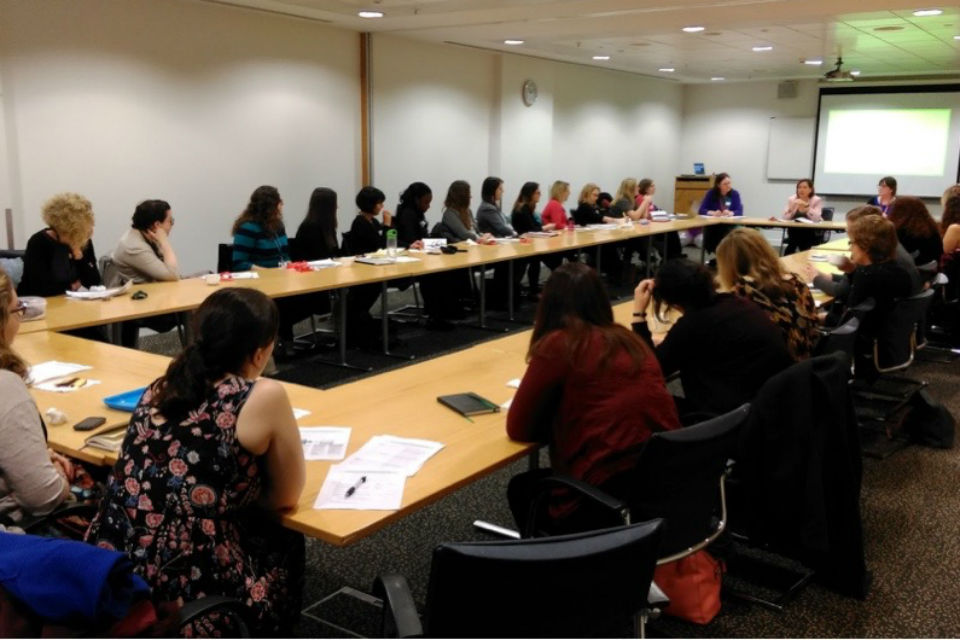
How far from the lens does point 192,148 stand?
282 inches

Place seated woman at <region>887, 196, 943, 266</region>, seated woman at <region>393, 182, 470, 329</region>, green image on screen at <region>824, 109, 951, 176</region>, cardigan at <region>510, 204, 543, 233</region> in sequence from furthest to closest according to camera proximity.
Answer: green image on screen at <region>824, 109, 951, 176</region>, cardigan at <region>510, 204, 543, 233</region>, seated woman at <region>393, 182, 470, 329</region>, seated woman at <region>887, 196, 943, 266</region>

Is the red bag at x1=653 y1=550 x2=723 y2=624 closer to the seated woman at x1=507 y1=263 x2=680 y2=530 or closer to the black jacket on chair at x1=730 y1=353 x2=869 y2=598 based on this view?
the black jacket on chair at x1=730 y1=353 x2=869 y2=598

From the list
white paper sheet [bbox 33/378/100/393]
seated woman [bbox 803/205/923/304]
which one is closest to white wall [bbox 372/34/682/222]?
seated woman [bbox 803/205/923/304]

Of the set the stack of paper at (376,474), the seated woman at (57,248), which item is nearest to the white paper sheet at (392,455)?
the stack of paper at (376,474)

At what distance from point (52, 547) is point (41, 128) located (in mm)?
5614

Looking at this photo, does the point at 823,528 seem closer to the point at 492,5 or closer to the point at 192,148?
the point at 492,5

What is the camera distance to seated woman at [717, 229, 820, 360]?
11.1 ft

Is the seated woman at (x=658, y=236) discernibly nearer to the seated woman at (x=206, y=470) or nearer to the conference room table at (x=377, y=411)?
the conference room table at (x=377, y=411)

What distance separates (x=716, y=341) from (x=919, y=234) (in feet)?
11.8

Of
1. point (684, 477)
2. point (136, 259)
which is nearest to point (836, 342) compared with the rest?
point (684, 477)

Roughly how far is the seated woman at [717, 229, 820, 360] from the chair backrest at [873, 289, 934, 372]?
1.04m

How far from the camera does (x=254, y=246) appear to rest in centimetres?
598

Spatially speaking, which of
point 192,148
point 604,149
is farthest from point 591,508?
point 604,149

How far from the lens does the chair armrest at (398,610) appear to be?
166 cm
